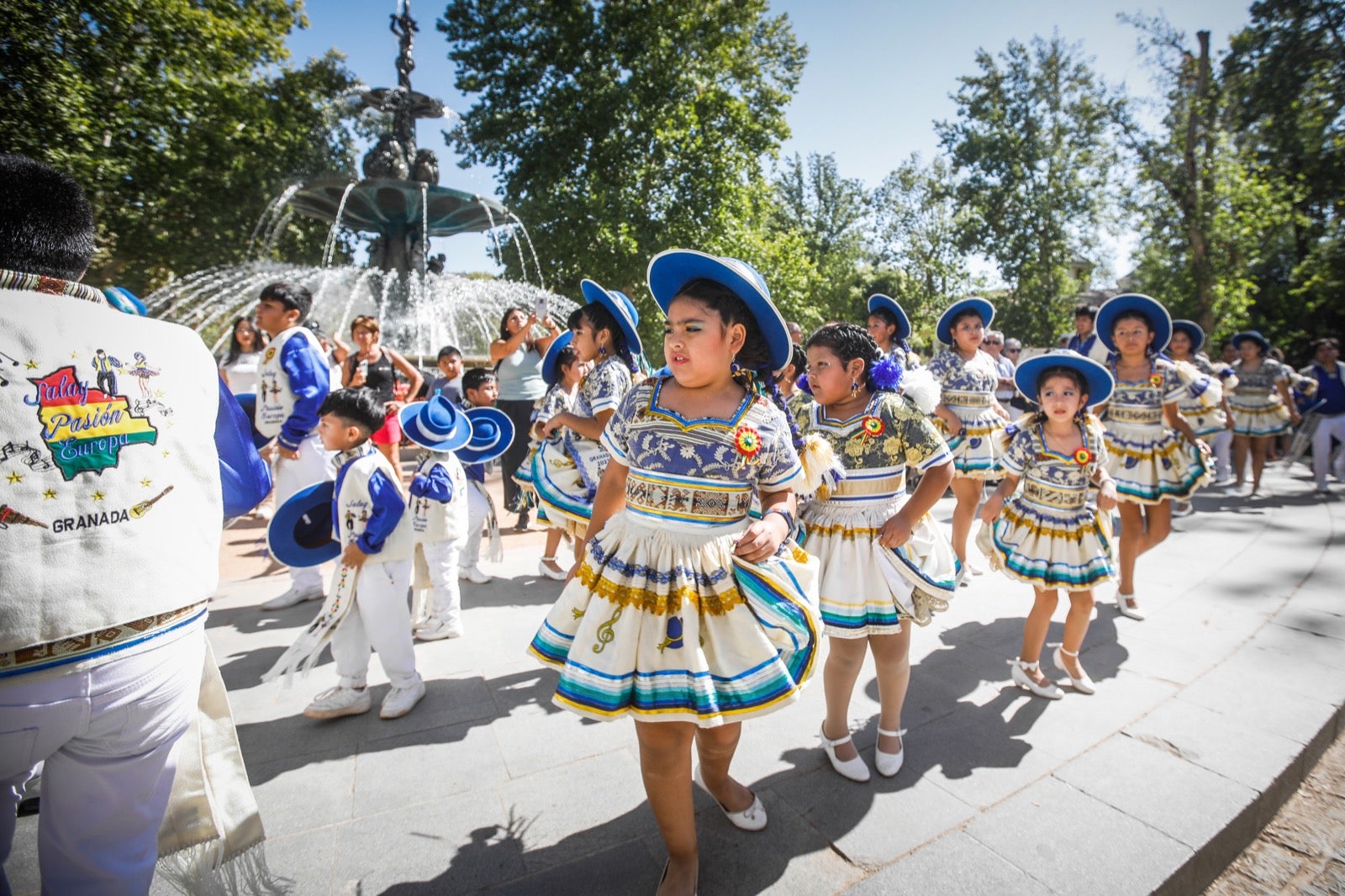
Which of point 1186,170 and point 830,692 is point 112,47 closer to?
point 830,692

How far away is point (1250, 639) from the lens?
165 inches

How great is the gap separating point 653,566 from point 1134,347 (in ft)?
15.2

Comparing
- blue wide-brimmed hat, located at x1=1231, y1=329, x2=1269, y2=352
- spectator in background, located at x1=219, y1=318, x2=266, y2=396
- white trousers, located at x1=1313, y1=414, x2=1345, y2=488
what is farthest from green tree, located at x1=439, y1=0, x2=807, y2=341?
white trousers, located at x1=1313, y1=414, x2=1345, y2=488

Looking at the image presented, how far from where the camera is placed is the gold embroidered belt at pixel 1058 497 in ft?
11.9

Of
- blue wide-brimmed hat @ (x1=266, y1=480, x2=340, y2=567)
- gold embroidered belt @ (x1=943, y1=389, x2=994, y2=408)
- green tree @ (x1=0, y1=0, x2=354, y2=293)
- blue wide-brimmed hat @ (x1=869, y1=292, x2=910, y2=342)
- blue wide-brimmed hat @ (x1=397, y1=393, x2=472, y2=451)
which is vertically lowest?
blue wide-brimmed hat @ (x1=266, y1=480, x2=340, y2=567)

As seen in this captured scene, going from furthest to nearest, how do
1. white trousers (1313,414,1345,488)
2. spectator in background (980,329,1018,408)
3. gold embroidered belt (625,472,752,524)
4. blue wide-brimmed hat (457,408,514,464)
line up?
white trousers (1313,414,1345,488), spectator in background (980,329,1018,408), blue wide-brimmed hat (457,408,514,464), gold embroidered belt (625,472,752,524)

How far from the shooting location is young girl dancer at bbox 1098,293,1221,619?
477cm

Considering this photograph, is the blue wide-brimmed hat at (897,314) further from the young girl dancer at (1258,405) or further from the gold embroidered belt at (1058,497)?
the young girl dancer at (1258,405)

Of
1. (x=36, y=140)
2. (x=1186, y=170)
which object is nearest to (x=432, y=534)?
(x=36, y=140)

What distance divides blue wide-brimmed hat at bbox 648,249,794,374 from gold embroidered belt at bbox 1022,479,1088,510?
2.32 m

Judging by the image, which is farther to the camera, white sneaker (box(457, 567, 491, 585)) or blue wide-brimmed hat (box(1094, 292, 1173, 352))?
white sneaker (box(457, 567, 491, 585))

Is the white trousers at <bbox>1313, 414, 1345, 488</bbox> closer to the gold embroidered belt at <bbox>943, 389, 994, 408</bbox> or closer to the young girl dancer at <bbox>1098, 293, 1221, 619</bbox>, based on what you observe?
the young girl dancer at <bbox>1098, 293, 1221, 619</bbox>

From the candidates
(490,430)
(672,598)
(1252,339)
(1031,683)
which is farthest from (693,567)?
(1252,339)

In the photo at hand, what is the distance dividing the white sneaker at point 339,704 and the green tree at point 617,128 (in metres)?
13.3
